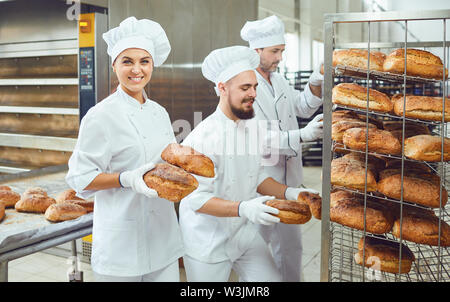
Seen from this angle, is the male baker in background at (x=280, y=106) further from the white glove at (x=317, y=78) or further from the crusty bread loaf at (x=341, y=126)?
the crusty bread loaf at (x=341, y=126)

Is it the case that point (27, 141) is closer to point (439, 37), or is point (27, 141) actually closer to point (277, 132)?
point (277, 132)

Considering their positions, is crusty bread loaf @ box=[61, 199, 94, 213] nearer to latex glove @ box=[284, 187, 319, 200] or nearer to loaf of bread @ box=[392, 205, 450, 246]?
latex glove @ box=[284, 187, 319, 200]

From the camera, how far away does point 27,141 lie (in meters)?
2.29

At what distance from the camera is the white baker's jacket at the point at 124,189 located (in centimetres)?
150

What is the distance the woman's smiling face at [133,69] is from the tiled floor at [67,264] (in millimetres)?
1058

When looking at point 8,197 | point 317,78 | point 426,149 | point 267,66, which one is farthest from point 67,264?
point 426,149

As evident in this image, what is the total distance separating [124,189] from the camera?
1562 millimetres

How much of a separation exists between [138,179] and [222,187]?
429 mm

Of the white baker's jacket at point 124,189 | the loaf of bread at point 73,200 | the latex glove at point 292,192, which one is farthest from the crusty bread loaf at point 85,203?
the latex glove at point 292,192

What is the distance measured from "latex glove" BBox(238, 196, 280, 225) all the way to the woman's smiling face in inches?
24.6

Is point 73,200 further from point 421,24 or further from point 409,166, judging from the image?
point 421,24
